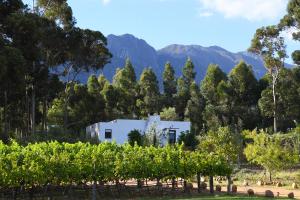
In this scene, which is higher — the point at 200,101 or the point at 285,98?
the point at 200,101

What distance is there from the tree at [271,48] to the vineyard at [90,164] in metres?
23.4

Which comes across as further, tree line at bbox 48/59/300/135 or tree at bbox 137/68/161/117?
tree at bbox 137/68/161/117

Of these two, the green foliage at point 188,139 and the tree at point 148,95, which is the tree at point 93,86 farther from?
the green foliage at point 188,139

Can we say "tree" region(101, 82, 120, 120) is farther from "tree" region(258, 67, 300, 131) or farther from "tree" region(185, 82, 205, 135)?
"tree" region(258, 67, 300, 131)

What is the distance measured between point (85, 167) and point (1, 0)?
14.2 metres

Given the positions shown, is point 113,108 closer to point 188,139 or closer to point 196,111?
point 196,111

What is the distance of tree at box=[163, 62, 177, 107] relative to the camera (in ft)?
171

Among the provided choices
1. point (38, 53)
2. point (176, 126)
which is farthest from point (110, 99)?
point (38, 53)

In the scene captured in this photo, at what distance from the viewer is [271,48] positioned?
40188 millimetres

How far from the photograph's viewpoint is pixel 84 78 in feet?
570

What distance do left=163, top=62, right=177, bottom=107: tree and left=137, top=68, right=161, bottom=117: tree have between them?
4.81ft

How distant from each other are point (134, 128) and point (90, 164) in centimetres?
2643

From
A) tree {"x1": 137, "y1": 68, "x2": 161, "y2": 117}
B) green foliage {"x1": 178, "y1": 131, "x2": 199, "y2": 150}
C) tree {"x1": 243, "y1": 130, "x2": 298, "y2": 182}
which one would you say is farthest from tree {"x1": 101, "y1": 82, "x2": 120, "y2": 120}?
tree {"x1": 243, "y1": 130, "x2": 298, "y2": 182}

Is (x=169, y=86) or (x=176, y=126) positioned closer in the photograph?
(x=176, y=126)
